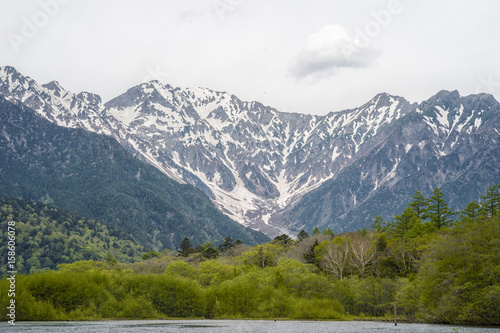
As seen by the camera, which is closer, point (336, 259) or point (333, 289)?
point (333, 289)

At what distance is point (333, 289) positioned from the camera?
167 m

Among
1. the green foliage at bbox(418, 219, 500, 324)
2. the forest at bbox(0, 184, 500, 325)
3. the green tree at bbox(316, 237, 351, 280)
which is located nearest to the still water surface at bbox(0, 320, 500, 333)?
the green foliage at bbox(418, 219, 500, 324)

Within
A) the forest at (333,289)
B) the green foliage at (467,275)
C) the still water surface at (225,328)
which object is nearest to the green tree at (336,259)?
the forest at (333,289)

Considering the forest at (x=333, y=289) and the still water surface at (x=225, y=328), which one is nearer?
the still water surface at (x=225, y=328)

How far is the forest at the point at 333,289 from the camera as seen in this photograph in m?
107

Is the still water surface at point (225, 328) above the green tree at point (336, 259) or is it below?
below

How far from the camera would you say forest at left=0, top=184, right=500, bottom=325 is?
351 ft

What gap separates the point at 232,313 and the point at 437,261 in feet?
235

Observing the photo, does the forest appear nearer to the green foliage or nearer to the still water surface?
the green foliage

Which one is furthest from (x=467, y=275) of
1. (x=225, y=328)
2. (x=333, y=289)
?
(x=333, y=289)

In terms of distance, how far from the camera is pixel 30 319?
447ft

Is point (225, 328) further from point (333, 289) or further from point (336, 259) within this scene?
point (336, 259)

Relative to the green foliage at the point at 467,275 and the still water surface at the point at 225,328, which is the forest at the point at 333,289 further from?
the still water surface at the point at 225,328

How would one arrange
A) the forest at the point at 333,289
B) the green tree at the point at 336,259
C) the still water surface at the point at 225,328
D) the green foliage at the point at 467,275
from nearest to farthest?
the still water surface at the point at 225,328 < the green foliage at the point at 467,275 < the forest at the point at 333,289 < the green tree at the point at 336,259
